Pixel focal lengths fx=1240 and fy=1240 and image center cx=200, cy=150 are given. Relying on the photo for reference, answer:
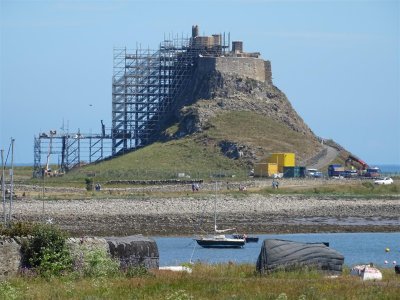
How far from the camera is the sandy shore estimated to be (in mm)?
67062

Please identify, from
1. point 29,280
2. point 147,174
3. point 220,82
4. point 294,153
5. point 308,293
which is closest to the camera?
point 308,293

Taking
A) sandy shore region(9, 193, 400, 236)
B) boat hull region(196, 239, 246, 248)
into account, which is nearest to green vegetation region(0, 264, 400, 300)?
boat hull region(196, 239, 246, 248)

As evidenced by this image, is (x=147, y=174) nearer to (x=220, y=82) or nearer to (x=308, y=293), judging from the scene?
(x=220, y=82)

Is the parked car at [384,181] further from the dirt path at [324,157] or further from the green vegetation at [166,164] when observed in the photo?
the green vegetation at [166,164]

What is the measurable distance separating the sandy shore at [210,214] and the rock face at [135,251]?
1095 inches

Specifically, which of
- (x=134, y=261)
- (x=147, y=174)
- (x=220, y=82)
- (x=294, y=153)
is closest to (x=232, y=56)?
(x=220, y=82)

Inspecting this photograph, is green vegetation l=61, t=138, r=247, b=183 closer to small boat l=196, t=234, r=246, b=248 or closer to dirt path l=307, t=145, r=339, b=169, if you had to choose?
dirt path l=307, t=145, r=339, b=169

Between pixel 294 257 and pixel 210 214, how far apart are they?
137ft

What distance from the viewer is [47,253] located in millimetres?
30812

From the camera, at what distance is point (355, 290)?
26797mm

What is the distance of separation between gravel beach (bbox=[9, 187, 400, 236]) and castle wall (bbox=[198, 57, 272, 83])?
32130mm

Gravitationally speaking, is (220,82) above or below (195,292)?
above

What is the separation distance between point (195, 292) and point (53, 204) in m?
49.7

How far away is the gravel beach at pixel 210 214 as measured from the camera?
67.1 meters
